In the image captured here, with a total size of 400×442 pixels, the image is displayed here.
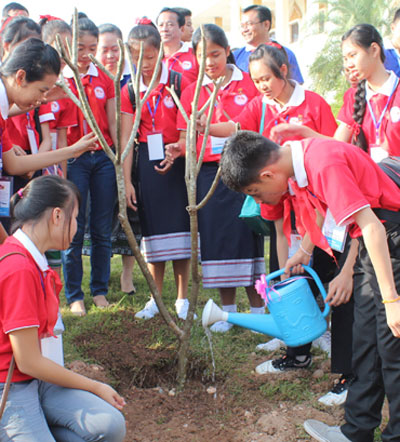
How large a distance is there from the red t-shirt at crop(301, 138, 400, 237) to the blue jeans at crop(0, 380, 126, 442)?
108 cm

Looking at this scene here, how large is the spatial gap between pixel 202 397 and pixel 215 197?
1379mm

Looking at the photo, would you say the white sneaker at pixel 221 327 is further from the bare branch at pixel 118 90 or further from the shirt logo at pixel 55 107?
the shirt logo at pixel 55 107

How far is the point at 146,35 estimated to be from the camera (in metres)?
3.62

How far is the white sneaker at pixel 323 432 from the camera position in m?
2.26

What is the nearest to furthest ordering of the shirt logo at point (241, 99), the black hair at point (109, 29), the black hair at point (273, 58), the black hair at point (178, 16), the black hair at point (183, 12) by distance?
the black hair at point (273, 58)
the shirt logo at point (241, 99)
the black hair at point (109, 29)
the black hair at point (178, 16)
the black hair at point (183, 12)

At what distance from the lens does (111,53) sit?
13.9 ft

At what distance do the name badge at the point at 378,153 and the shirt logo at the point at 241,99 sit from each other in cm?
111

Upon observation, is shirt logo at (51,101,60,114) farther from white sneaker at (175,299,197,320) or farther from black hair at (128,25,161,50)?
white sneaker at (175,299,197,320)

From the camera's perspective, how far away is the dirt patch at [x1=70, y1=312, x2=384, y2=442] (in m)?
2.43

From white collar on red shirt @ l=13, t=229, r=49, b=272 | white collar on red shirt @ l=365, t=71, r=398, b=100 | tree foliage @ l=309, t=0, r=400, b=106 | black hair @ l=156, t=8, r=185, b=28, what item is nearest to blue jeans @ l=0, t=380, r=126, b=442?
white collar on red shirt @ l=13, t=229, r=49, b=272

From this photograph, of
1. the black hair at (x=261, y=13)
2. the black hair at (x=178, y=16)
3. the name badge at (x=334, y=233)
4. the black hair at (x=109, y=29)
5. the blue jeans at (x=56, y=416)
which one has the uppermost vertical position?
the black hair at (x=178, y=16)

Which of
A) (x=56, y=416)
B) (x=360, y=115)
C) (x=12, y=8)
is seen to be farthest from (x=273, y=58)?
(x=12, y=8)

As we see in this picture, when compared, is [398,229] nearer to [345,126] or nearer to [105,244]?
[345,126]

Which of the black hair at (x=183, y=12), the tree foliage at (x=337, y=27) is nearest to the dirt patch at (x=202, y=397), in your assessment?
the black hair at (x=183, y=12)
